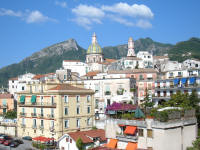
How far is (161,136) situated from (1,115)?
55078 mm

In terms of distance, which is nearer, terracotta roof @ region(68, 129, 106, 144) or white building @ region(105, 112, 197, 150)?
white building @ region(105, 112, 197, 150)

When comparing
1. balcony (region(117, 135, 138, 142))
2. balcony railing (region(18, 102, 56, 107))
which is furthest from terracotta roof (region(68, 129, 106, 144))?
balcony railing (region(18, 102, 56, 107))

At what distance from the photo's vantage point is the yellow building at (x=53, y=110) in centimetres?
5962

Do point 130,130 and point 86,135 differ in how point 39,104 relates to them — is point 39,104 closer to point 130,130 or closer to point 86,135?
point 86,135

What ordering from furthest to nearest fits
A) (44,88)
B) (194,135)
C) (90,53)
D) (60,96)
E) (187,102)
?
(90,53)
(44,88)
(60,96)
(187,102)
(194,135)

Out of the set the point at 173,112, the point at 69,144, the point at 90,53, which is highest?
the point at 90,53

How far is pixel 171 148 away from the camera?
39.3 m

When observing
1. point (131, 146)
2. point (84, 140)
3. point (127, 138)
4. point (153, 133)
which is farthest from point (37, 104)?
point (153, 133)

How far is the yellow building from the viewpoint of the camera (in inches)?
2347

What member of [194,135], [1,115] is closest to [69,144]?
[194,135]

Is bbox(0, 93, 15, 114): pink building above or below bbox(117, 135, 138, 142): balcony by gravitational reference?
above

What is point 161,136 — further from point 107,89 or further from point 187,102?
point 107,89

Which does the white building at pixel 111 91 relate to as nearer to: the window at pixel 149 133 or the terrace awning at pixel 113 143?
the terrace awning at pixel 113 143

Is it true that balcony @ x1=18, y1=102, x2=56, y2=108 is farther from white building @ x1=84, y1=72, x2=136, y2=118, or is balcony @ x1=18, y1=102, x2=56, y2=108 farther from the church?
the church
